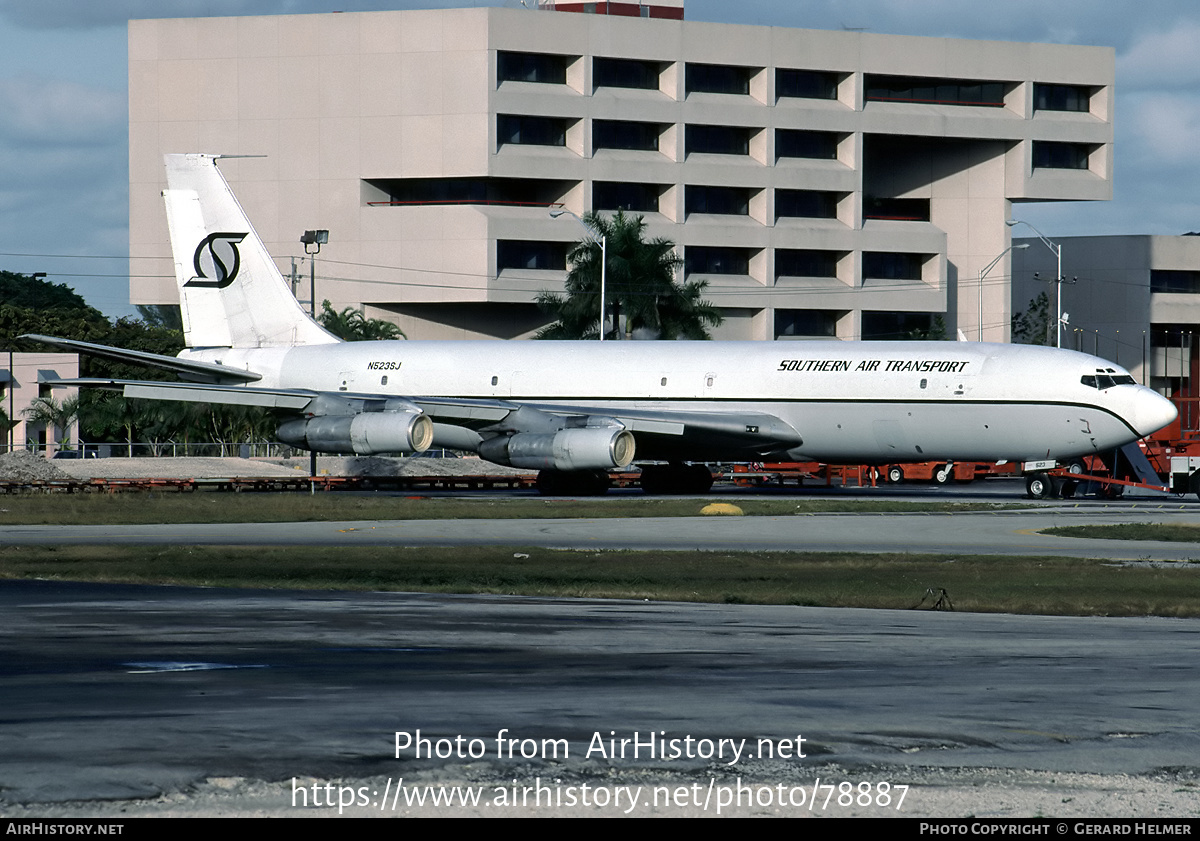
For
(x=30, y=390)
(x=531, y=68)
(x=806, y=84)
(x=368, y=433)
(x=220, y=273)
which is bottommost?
(x=368, y=433)

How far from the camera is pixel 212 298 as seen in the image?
176ft

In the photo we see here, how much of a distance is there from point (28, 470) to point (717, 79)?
67.7 meters

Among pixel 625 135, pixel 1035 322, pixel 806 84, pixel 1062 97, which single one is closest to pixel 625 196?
pixel 625 135

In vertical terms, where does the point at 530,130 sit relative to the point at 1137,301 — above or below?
above

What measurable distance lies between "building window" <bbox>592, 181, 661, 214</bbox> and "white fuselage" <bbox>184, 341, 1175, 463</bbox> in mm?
57906

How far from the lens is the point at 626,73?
109938 mm

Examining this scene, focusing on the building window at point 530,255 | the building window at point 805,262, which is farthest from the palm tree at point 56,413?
the building window at point 805,262

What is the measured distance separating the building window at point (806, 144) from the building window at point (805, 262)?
22.1 feet

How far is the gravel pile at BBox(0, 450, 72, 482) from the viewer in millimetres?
55750

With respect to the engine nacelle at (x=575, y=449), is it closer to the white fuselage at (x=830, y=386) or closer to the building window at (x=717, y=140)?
the white fuselage at (x=830, y=386)

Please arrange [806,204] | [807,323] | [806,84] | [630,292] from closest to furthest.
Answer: [630,292], [806,84], [806,204], [807,323]

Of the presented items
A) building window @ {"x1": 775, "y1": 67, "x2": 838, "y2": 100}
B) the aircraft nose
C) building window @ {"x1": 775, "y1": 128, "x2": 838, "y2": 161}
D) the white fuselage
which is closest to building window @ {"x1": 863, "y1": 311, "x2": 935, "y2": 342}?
building window @ {"x1": 775, "y1": 128, "x2": 838, "y2": 161}

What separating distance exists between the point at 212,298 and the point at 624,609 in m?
37.9

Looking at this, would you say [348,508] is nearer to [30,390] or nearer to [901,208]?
[30,390]
